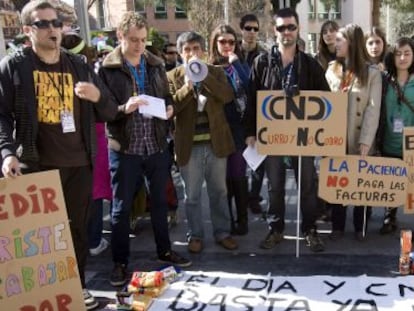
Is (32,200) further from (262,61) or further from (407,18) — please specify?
(407,18)

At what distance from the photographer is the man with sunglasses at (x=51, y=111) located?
3.02m

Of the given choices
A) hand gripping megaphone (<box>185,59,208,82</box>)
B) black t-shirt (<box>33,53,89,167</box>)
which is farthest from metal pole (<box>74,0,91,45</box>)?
black t-shirt (<box>33,53,89,167</box>)

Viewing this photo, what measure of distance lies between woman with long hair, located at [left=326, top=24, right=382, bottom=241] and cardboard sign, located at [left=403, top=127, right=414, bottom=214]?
27 cm

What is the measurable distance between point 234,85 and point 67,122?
167 centimetres

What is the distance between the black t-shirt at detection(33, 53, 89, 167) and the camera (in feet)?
10.2

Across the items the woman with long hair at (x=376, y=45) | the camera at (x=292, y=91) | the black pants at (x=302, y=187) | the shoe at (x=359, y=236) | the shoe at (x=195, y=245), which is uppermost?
the woman with long hair at (x=376, y=45)

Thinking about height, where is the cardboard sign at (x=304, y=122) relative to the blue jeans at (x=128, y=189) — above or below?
above

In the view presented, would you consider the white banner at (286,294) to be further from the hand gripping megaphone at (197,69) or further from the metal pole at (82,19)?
the metal pole at (82,19)

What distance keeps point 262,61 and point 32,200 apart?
216 cm

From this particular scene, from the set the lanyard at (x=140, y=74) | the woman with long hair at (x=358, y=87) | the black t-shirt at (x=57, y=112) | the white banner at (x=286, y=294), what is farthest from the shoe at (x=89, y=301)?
the woman with long hair at (x=358, y=87)

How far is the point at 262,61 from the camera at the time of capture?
423cm

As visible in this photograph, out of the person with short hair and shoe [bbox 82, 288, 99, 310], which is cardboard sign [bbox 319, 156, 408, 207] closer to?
the person with short hair

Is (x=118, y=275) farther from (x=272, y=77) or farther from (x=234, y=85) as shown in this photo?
(x=272, y=77)

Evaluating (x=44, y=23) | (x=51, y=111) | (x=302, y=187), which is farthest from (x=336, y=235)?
(x=44, y=23)
